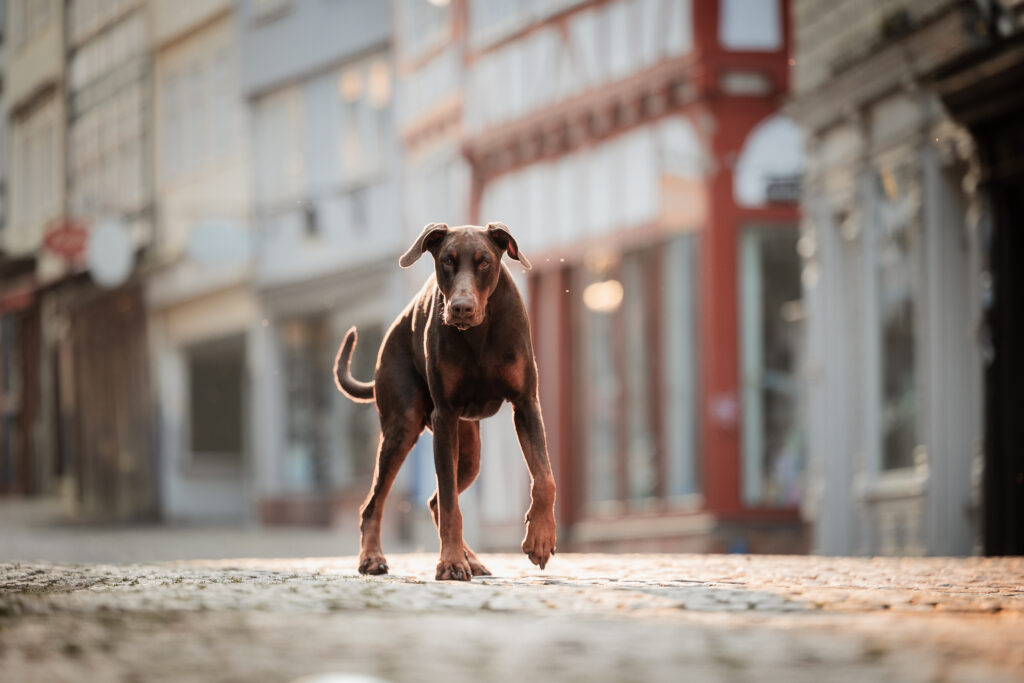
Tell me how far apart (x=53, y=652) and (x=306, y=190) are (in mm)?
24183

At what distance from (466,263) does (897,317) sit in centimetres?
928

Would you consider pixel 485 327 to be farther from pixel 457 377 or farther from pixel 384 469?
pixel 384 469

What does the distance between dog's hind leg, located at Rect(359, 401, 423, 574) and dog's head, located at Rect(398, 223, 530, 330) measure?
85 centimetres

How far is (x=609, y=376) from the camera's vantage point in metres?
21.8

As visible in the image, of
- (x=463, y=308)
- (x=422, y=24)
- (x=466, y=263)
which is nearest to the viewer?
(x=463, y=308)

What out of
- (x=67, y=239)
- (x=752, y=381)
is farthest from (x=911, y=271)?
(x=67, y=239)

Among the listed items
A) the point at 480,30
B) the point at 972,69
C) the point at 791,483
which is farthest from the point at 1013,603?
the point at 480,30

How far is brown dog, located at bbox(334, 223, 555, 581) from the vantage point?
7816 millimetres

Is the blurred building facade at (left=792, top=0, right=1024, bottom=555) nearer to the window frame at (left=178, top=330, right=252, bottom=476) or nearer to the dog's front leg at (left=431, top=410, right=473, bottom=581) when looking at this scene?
the dog's front leg at (left=431, top=410, right=473, bottom=581)

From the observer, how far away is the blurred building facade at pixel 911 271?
14.5 meters

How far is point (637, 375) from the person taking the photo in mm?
21078

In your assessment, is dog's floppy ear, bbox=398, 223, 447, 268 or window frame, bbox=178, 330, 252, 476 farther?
window frame, bbox=178, 330, 252, 476

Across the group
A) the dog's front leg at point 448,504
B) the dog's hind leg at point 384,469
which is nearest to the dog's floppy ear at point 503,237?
the dog's front leg at point 448,504

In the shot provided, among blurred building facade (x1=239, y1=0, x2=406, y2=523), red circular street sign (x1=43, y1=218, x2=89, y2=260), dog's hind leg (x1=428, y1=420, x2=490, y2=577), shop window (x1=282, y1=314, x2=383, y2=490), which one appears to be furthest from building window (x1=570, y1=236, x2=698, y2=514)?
dog's hind leg (x1=428, y1=420, x2=490, y2=577)
